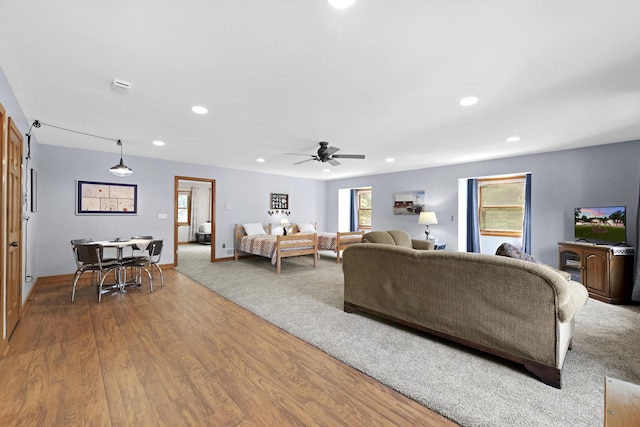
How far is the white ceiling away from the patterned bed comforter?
2441mm

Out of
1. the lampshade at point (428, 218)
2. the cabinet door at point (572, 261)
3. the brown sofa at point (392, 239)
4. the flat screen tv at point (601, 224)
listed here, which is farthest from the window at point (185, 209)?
the flat screen tv at point (601, 224)

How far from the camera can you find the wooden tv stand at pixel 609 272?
3684 mm

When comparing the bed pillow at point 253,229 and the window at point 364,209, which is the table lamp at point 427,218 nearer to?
the window at point 364,209

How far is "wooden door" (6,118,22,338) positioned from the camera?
250 cm

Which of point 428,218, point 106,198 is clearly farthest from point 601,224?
point 106,198

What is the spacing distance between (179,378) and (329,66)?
250cm

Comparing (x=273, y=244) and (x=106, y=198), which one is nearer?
(x=106, y=198)

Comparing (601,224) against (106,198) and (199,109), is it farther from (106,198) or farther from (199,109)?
(106,198)

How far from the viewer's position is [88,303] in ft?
11.8

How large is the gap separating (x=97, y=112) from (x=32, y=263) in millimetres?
2723

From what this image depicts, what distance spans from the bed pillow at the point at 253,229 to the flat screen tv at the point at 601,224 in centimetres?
615

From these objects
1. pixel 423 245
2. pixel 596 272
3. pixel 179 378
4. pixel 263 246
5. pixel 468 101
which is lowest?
pixel 179 378

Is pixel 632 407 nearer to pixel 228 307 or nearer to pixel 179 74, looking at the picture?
pixel 179 74

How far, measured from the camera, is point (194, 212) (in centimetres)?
1064
